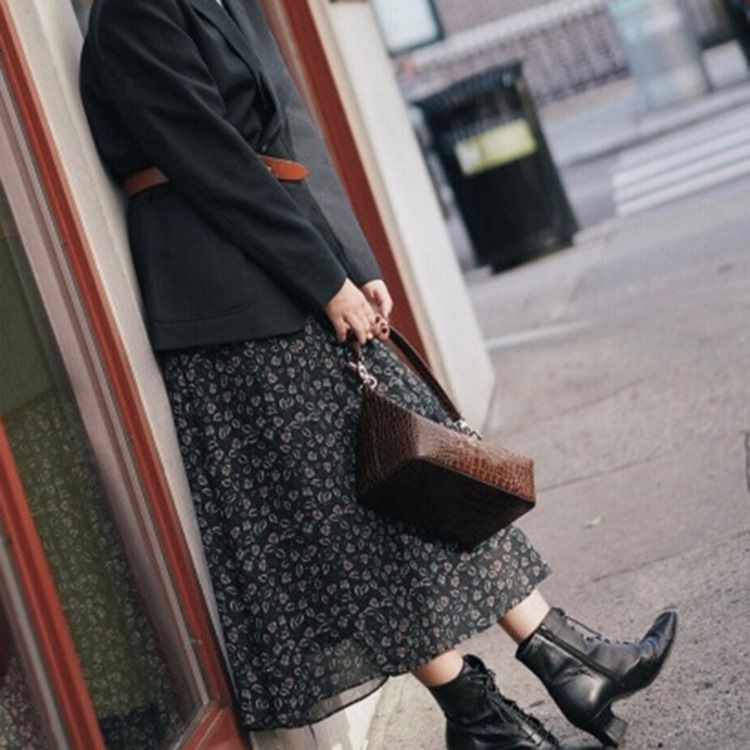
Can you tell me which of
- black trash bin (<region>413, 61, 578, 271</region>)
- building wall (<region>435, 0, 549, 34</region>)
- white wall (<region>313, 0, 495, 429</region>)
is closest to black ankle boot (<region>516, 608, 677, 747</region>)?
white wall (<region>313, 0, 495, 429</region>)

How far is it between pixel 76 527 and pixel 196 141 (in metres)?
0.79

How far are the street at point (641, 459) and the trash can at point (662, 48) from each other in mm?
10251

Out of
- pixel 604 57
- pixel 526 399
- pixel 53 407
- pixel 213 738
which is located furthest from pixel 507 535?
pixel 604 57

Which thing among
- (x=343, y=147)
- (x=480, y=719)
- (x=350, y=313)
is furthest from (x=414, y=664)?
(x=343, y=147)

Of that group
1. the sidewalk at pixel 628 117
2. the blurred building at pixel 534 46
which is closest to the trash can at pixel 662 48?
the sidewalk at pixel 628 117

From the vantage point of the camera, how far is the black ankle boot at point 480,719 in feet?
13.8

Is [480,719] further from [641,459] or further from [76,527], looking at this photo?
[641,459]

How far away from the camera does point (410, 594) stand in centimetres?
413

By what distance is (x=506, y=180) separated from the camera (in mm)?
14367

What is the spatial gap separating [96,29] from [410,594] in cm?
129

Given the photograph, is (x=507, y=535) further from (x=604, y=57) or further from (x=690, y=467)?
(x=604, y=57)

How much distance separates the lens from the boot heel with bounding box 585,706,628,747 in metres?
4.32

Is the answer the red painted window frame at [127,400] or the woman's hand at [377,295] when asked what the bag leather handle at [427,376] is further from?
the red painted window frame at [127,400]

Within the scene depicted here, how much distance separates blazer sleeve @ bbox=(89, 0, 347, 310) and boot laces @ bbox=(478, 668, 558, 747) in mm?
859
